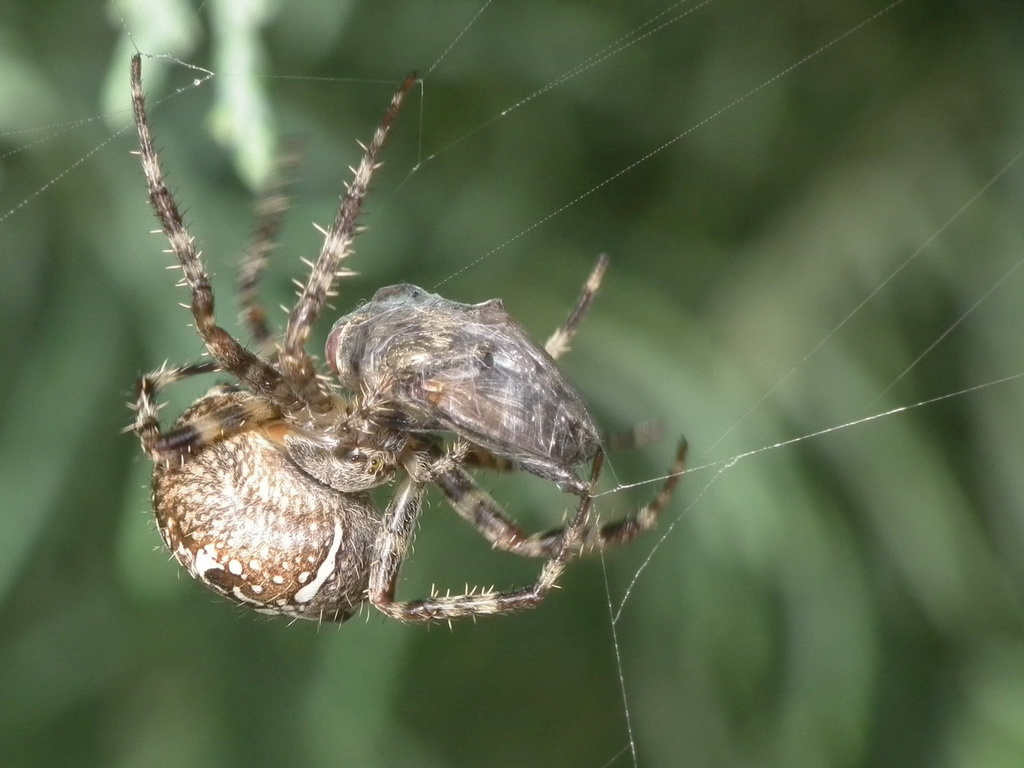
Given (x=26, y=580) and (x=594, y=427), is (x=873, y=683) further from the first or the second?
(x=26, y=580)

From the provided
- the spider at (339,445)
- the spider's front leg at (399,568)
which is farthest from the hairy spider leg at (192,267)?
the spider's front leg at (399,568)

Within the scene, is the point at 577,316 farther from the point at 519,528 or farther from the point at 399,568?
the point at 399,568

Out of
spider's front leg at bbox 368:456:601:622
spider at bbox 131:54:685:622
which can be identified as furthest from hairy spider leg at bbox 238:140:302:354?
spider's front leg at bbox 368:456:601:622

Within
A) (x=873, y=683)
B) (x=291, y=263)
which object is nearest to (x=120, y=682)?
(x=291, y=263)

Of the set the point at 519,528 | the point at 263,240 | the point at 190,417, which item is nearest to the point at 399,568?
the point at 519,528

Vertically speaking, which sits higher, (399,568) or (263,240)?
(263,240)

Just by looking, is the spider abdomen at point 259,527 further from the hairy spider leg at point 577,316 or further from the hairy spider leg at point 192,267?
the hairy spider leg at point 577,316
